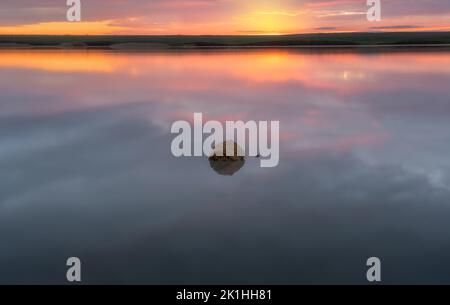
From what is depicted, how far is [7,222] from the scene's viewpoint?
696 cm

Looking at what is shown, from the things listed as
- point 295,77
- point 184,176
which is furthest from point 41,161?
point 295,77

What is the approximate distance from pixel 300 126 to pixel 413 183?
7.07 metres

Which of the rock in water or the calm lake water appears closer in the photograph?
the calm lake water

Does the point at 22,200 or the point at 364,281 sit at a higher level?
the point at 22,200

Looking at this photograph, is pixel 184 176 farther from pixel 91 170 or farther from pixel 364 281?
pixel 364 281

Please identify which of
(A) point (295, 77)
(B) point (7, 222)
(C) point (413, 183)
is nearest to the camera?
(B) point (7, 222)

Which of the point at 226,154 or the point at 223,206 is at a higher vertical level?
the point at 226,154

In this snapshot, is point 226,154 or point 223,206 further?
point 226,154

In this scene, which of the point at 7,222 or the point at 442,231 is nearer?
the point at 442,231

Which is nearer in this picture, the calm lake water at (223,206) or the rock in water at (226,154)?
the calm lake water at (223,206)
